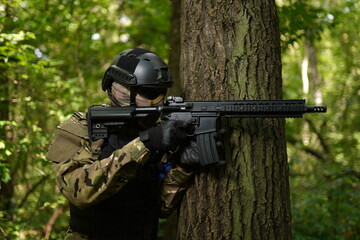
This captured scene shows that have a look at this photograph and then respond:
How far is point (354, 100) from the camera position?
907cm

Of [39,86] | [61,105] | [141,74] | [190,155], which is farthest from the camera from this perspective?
[61,105]

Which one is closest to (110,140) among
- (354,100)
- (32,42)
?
(32,42)

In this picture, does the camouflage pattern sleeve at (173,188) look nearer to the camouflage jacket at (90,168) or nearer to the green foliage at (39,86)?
the camouflage jacket at (90,168)

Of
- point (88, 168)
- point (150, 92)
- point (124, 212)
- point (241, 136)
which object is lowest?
point (124, 212)

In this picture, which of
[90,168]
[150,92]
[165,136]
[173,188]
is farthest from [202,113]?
[90,168]

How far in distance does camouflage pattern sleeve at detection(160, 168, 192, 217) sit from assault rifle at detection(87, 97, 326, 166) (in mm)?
304

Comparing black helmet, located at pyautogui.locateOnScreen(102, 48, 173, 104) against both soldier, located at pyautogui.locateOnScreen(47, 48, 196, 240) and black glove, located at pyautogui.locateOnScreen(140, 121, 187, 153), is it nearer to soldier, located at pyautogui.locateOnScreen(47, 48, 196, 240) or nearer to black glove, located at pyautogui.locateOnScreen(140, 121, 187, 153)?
soldier, located at pyautogui.locateOnScreen(47, 48, 196, 240)

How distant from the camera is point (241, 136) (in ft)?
8.82

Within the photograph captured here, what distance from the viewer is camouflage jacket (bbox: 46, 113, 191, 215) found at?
261 cm

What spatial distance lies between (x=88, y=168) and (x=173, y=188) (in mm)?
700

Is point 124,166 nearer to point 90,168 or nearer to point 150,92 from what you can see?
point 90,168

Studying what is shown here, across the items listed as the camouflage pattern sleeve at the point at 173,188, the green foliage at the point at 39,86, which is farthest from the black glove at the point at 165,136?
the green foliage at the point at 39,86

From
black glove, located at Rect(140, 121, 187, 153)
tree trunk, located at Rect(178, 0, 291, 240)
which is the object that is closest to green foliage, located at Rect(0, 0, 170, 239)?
black glove, located at Rect(140, 121, 187, 153)

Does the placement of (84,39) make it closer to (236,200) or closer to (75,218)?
(75,218)
